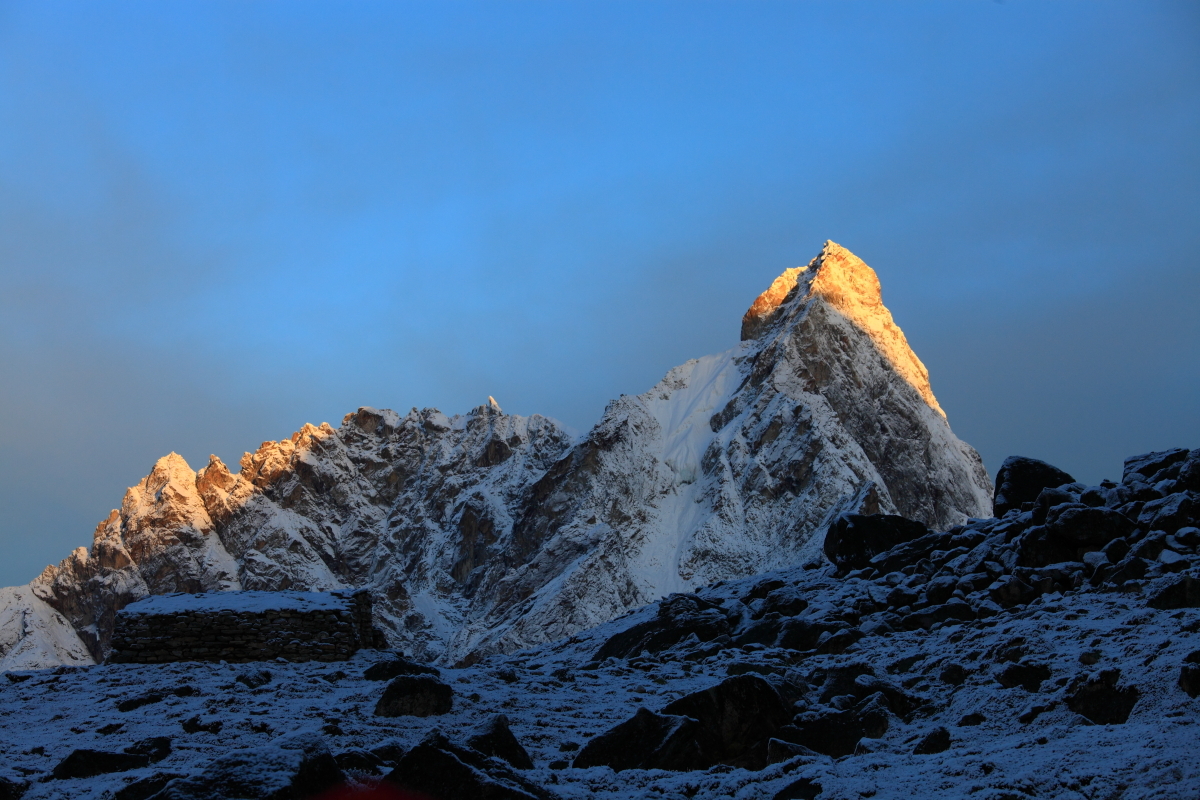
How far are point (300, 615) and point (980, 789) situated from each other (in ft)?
42.4

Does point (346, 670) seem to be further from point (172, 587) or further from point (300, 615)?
point (172, 587)

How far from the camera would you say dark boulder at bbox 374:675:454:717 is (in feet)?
42.3

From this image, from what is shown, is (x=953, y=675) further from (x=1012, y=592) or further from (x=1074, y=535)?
(x=1074, y=535)

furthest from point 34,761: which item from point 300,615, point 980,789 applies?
point 980,789

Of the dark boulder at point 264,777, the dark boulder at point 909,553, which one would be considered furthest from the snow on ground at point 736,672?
the dark boulder at point 909,553

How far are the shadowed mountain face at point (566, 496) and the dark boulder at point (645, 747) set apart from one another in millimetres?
52065

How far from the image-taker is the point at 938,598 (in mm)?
18344

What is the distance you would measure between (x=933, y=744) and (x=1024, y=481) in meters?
14.8

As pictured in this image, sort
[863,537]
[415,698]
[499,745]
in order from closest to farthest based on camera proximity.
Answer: [499,745] < [415,698] < [863,537]

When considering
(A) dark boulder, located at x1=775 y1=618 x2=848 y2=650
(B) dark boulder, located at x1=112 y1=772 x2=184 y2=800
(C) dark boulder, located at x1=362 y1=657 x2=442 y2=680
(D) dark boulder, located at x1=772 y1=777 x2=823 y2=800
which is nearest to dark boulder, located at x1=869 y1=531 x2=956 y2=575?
(A) dark boulder, located at x1=775 y1=618 x2=848 y2=650

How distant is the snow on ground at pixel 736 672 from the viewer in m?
8.91

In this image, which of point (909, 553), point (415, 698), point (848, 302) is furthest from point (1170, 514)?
point (848, 302)

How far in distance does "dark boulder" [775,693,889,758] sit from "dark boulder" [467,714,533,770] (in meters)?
3.05

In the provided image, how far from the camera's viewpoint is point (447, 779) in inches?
328
